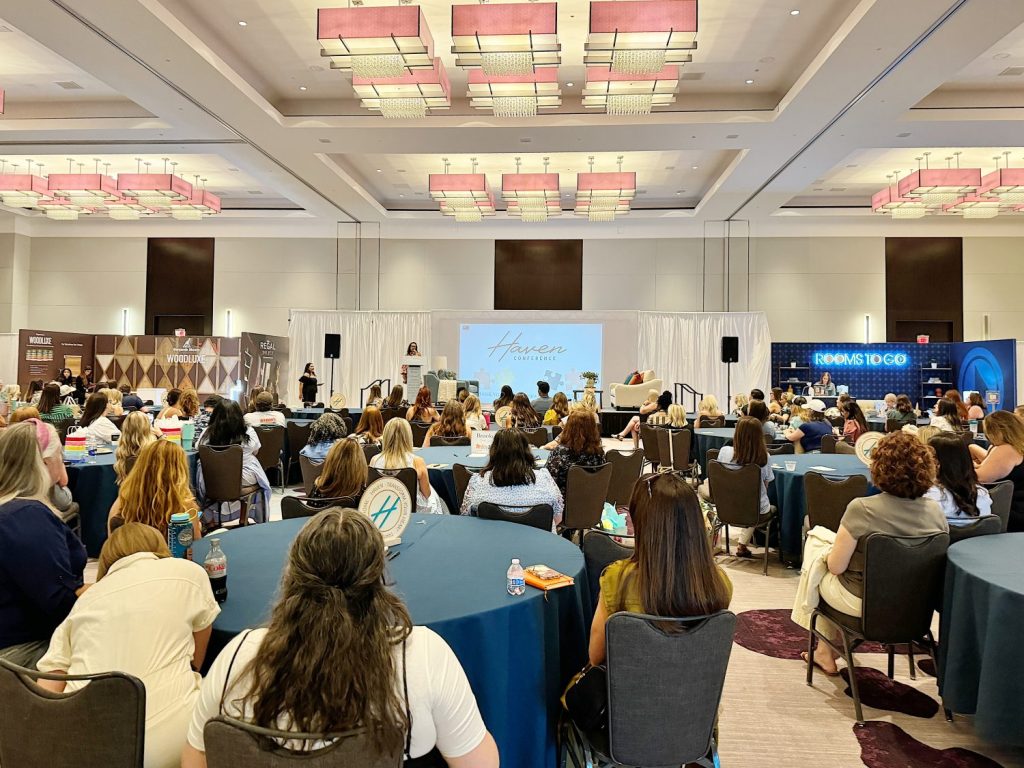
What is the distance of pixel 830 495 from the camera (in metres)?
4.75

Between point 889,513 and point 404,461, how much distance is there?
114 inches

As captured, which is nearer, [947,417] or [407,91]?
[407,91]

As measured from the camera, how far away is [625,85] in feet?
22.6

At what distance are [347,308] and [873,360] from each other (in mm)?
12032

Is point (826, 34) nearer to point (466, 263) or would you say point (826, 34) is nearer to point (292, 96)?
point (292, 96)

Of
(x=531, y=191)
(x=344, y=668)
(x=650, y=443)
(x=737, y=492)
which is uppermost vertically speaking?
(x=531, y=191)

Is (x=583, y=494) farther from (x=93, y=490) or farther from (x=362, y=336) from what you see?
(x=362, y=336)

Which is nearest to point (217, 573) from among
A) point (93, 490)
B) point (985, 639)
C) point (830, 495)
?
point (985, 639)

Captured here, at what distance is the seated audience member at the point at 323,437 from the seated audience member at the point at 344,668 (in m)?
4.51

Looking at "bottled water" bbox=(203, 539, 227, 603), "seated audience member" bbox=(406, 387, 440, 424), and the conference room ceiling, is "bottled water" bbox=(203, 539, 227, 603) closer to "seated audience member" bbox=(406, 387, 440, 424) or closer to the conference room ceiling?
the conference room ceiling

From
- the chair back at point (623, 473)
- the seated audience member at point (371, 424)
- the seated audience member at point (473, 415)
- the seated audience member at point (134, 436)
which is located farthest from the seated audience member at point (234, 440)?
the chair back at point (623, 473)

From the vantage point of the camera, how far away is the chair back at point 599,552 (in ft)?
8.74

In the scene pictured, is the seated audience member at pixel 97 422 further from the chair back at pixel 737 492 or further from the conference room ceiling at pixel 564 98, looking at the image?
the chair back at pixel 737 492

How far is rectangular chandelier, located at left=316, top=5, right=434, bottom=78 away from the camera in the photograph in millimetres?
5793
